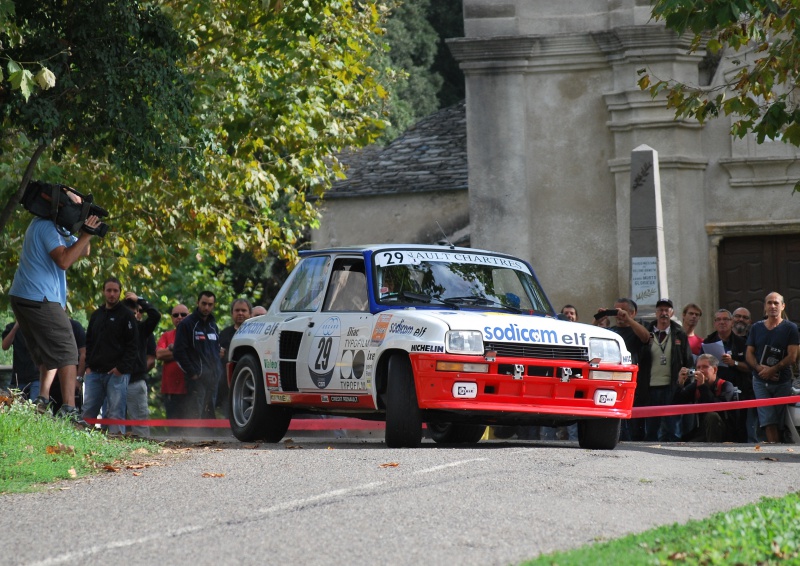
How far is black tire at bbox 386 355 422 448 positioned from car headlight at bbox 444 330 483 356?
412mm

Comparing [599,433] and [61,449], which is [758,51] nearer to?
[599,433]

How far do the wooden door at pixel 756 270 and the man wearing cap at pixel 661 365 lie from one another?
23.9 feet

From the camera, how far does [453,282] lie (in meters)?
12.9

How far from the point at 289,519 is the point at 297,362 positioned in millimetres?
5475

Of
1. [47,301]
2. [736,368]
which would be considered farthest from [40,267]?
[736,368]

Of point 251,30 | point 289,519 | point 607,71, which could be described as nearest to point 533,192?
point 607,71

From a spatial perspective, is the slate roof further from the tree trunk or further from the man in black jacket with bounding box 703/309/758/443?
the tree trunk

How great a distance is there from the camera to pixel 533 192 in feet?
78.0

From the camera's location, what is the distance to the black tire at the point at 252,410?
1339 centimetres

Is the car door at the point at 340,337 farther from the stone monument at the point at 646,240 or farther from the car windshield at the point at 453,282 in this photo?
the stone monument at the point at 646,240

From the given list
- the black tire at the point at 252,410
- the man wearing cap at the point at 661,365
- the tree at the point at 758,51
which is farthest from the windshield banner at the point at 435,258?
the man wearing cap at the point at 661,365

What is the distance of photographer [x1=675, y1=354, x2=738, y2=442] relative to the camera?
15398 mm

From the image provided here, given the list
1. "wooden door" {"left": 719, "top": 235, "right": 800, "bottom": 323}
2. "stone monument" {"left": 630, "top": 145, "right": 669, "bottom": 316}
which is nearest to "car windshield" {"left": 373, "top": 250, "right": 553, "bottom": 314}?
"stone monument" {"left": 630, "top": 145, "right": 669, "bottom": 316}

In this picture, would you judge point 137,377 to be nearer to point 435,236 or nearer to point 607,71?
point 607,71
